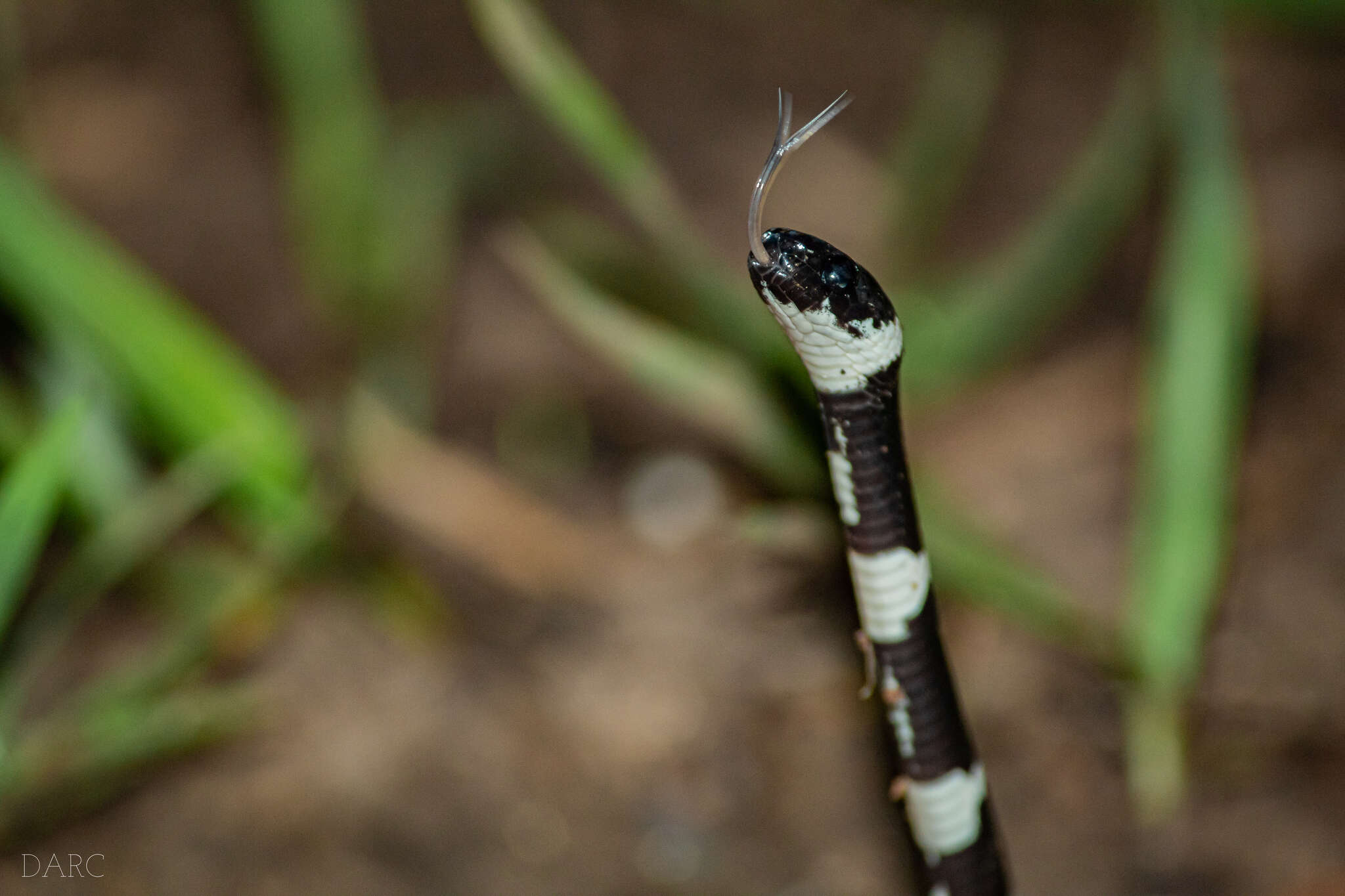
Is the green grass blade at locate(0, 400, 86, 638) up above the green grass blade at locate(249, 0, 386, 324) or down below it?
below

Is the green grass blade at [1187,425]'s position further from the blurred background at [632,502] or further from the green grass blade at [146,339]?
the green grass blade at [146,339]

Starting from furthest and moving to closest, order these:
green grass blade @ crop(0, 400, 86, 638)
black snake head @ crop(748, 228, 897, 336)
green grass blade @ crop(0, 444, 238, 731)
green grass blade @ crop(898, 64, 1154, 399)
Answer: green grass blade @ crop(898, 64, 1154, 399)
green grass blade @ crop(0, 444, 238, 731)
green grass blade @ crop(0, 400, 86, 638)
black snake head @ crop(748, 228, 897, 336)

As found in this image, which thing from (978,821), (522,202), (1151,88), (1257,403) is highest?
(522,202)

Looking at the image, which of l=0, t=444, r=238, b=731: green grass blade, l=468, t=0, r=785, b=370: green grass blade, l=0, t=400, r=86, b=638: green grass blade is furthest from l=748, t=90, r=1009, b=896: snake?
l=0, t=444, r=238, b=731: green grass blade

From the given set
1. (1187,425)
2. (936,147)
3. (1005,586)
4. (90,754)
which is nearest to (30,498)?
(90,754)

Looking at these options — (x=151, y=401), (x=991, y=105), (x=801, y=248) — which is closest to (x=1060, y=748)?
(x=801, y=248)

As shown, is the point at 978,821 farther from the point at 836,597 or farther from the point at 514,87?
the point at 514,87

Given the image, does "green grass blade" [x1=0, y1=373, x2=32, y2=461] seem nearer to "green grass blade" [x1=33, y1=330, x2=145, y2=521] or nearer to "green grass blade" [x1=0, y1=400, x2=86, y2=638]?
"green grass blade" [x1=33, y1=330, x2=145, y2=521]

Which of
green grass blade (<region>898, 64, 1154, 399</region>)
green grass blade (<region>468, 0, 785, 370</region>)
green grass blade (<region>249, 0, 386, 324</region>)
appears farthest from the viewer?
green grass blade (<region>249, 0, 386, 324</region>)
